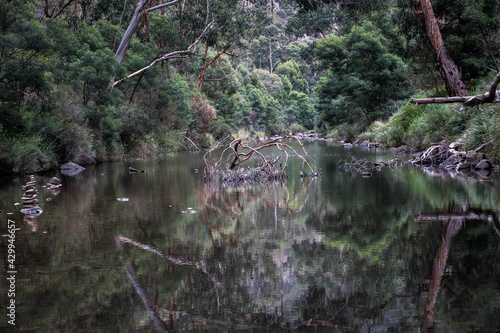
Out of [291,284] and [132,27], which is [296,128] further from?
[291,284]

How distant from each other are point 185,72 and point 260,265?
1392 inches

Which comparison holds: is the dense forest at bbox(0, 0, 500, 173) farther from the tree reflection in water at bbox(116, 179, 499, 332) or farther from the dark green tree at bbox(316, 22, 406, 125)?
the tree reflection in water at bbox(116, 179, 499, 332)

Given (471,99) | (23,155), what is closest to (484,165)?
(471,99)

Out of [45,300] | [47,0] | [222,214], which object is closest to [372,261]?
[45,300]

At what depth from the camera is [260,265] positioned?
3840mm

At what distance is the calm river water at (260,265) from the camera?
272 cm

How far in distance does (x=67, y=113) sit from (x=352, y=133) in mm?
21731

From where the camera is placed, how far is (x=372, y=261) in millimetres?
3838

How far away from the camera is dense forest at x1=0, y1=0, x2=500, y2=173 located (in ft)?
47.7

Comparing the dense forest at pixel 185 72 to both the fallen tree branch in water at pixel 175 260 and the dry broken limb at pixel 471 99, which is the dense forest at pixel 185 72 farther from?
the fallen tree branch in water at pixel 175 260

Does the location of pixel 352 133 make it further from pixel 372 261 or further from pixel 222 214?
pixel 372 261

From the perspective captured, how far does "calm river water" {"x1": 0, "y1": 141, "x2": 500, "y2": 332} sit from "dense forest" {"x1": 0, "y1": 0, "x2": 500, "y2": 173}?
12.8ft

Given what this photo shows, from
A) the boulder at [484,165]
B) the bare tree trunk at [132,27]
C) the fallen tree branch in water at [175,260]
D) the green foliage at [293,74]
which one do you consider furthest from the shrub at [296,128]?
the fallen tree branch in water at [175,260]

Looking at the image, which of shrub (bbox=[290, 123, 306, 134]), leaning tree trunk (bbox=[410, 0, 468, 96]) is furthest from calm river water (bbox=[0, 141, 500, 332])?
shrub (bbox=[290, 123, 306, 134])
